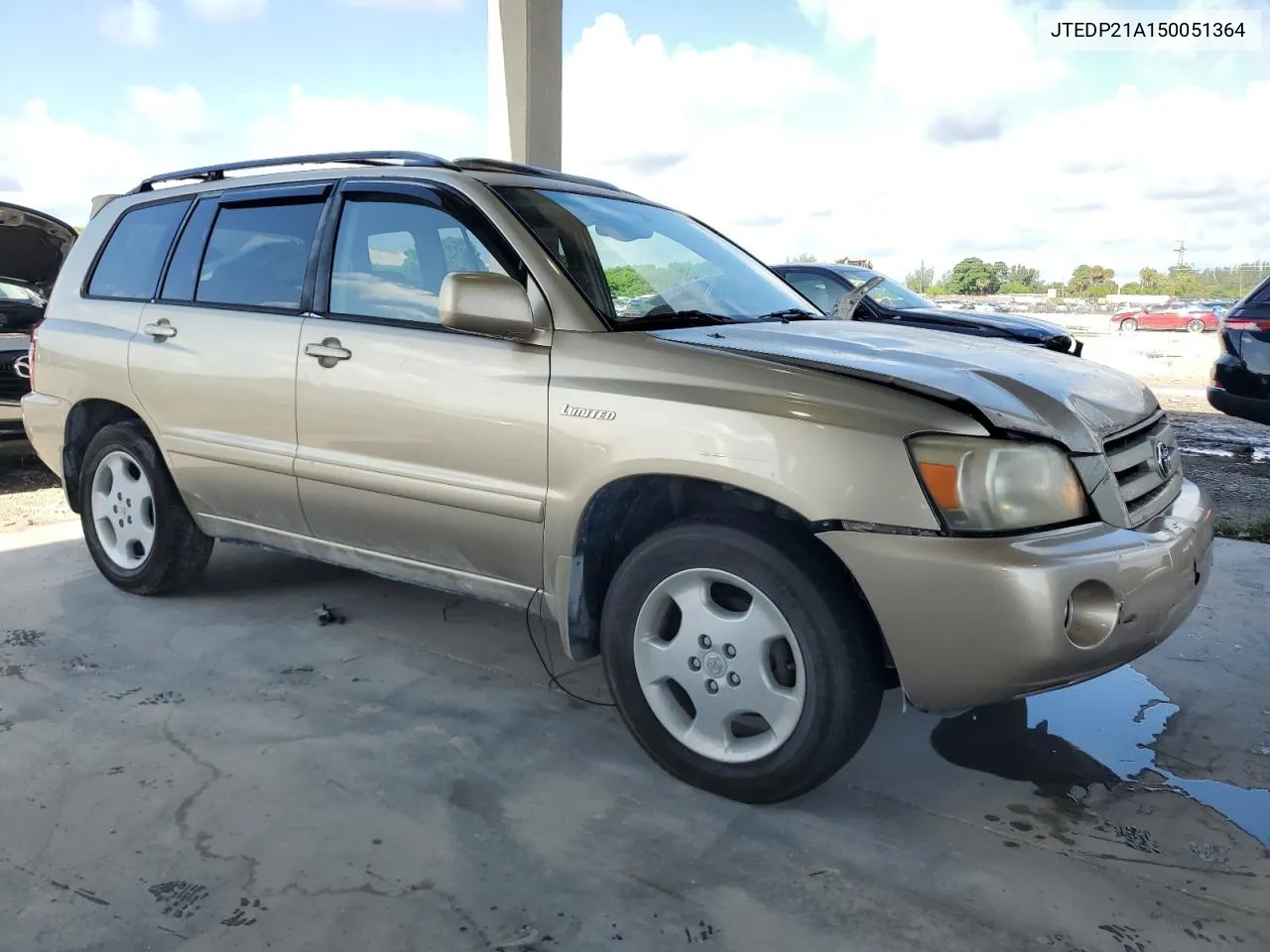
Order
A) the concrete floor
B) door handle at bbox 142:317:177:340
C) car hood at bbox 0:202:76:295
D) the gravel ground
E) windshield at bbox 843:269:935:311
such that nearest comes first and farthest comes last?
the concrete floor < door handle at bbox 142:317:177:340 < the gravel ground < car hood at bbox 0:202:76:295 < windshield at bbox 843:269:935:311

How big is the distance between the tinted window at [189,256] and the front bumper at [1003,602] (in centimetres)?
288

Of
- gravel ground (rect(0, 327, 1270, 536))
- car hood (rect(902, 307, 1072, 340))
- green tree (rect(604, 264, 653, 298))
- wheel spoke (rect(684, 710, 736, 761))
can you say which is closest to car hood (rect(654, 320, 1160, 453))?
green tree (rect(604, 264, 653, 298))

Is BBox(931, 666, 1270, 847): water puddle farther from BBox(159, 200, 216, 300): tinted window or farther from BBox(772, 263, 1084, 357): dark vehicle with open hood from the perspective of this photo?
BBox(772, 263, 1084, 357): dark vehicle with open hood

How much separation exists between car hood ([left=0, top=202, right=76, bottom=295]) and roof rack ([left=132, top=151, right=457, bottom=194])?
2.72m

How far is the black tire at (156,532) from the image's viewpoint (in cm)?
404

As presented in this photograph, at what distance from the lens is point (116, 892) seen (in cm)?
218

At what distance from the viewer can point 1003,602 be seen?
2195mm

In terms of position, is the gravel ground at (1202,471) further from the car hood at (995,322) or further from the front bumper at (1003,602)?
the front bumper at (1003,602)

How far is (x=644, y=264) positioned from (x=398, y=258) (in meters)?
0.83

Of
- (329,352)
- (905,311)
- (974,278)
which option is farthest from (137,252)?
(974,278)

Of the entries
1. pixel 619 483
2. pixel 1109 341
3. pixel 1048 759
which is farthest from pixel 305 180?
pixel 1109 341

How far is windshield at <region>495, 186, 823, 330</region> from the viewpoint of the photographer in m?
3.05

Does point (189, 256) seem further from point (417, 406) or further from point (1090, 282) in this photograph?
point (1090, 282)

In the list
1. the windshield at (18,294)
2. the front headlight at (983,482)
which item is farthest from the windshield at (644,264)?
the windshield at (18,294)
